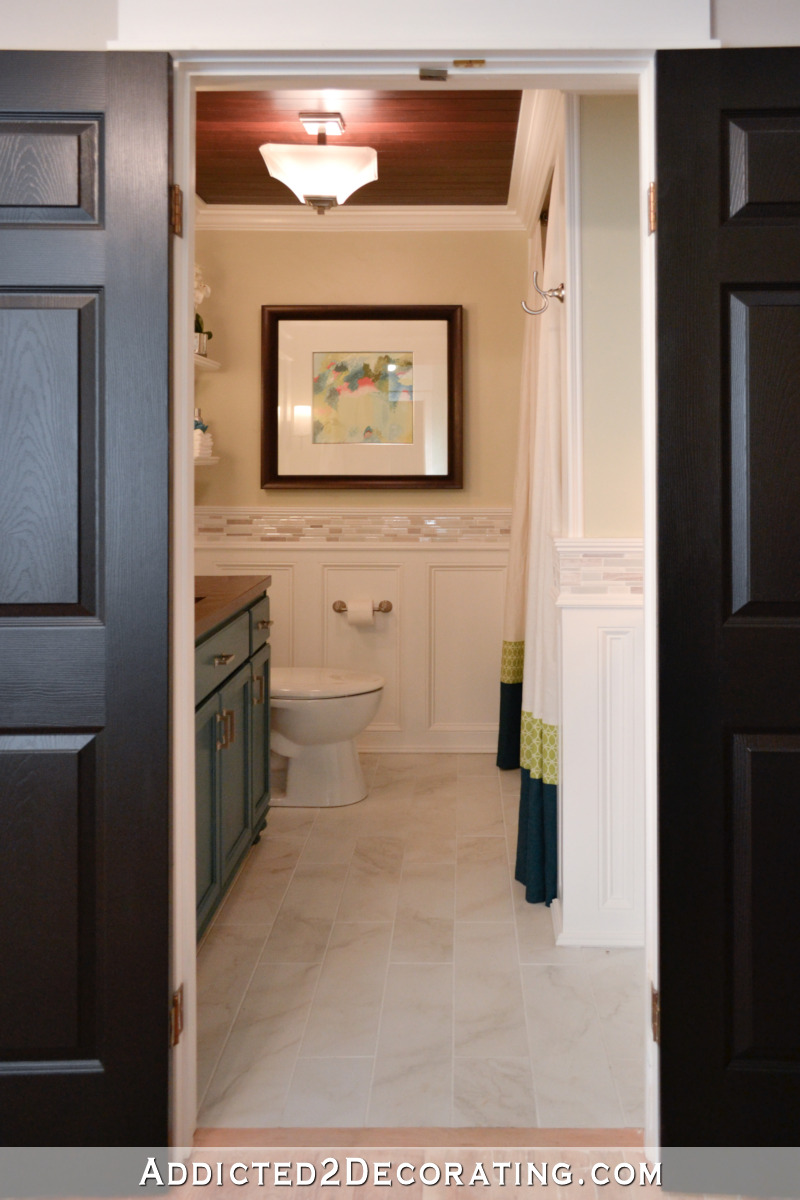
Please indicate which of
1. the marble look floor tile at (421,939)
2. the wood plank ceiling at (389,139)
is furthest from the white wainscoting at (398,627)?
the marble look floor tile at (421,939)

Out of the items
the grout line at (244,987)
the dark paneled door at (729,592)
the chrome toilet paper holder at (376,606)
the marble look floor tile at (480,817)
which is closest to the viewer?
the dark paneled door at (729,592)

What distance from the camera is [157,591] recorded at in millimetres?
1743

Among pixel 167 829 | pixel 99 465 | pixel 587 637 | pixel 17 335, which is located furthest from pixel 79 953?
pixel 587 637

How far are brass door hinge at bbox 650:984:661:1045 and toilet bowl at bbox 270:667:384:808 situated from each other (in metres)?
2.03

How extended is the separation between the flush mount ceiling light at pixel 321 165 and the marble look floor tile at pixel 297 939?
7.72 ft

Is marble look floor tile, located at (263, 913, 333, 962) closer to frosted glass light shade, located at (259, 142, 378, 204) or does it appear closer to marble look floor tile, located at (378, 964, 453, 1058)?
marble look floor tile, located at (378, 964, 453, 1058)

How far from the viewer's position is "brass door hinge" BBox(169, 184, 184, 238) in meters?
1.75

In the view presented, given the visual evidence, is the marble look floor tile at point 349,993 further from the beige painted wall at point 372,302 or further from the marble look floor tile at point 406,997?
the beige painted wall at point 372,302

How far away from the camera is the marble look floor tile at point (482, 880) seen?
2.91 metres

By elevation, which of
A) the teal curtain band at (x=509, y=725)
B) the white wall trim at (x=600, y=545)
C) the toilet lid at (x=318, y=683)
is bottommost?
the teal curtain band at (x=509, y=725)

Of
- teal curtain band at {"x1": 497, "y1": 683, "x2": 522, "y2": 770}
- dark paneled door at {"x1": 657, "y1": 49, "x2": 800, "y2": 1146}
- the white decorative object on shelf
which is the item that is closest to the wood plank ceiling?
the white decorative object on shelf

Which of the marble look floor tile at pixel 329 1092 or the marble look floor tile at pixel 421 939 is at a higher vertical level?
the marble look floor tile at pixel 421 939

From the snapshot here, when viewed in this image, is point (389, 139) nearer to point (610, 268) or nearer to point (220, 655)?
point (610, 268)

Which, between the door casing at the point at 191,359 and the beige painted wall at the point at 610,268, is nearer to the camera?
the door casing at the point at 191,359
